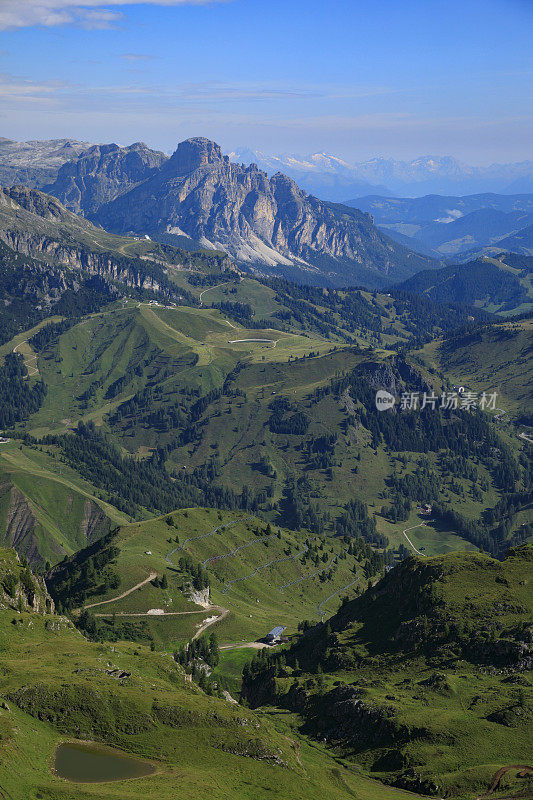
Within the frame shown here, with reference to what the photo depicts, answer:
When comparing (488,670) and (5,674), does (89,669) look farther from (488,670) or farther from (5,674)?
(488,670)

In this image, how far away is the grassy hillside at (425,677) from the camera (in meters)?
117

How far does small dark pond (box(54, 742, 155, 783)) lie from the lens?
9581 cm

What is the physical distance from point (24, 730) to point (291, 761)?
3824 cm

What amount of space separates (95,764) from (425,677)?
71.6 m

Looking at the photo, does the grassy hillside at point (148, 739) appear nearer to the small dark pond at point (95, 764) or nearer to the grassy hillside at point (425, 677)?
the small dark pond at point (95, 764)

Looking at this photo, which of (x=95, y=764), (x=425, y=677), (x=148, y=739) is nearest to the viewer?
(x=95, y=764)

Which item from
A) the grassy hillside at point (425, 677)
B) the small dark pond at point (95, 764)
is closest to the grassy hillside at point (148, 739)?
the small dark pond at point (95, 764)

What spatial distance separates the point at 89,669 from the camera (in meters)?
124

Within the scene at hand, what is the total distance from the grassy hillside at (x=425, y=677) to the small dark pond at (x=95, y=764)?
1597 inches

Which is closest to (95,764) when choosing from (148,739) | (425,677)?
(148,739)

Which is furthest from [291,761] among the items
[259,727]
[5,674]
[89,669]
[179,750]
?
[5,674]

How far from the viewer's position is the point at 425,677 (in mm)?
147500

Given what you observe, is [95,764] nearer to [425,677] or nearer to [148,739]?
[148,739]

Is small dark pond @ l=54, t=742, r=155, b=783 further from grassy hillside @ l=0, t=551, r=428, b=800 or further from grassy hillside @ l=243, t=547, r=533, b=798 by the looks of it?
grassy hillside @ l=243, t=547, r=533, b=798
